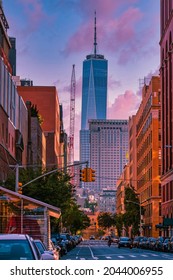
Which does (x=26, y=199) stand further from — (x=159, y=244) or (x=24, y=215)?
(x=159, y=244)

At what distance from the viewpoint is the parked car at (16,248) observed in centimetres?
1173

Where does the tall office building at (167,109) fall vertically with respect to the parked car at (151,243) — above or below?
above

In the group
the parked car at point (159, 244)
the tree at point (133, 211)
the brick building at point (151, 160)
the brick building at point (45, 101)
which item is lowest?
the parked car at point (159, 244)

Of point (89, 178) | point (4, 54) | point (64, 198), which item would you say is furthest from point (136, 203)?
point (89, 178)

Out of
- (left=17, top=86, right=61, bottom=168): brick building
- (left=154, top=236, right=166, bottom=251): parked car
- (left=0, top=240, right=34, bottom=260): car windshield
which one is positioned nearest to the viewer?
(left=0, top=240, right=34, bottom=260): car windshield

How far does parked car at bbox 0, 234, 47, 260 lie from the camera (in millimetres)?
11734

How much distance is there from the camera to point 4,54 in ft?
336

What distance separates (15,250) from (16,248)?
0.09 meters

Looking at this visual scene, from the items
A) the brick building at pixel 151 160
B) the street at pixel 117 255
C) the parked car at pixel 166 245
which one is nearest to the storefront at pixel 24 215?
the street at pixel 117 255

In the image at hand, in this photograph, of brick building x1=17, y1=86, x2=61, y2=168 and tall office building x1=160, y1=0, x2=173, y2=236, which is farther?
brick building x1=17, y1=86, x2=61, y2=168

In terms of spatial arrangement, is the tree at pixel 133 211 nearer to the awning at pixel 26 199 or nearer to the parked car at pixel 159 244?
the parked car at pixel 159 244

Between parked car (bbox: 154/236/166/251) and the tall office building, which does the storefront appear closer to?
parked car (bbox: 154/236/166/251)

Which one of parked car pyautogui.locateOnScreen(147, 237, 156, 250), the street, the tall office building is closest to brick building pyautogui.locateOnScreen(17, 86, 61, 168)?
the tall office building
